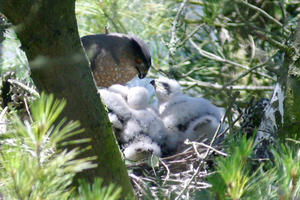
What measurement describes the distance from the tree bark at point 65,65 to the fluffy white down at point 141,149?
81 cm

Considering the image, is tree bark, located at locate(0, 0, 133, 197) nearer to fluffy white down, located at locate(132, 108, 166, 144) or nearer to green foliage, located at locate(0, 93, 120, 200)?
green foliage, located at locate(0, 93, 120, 200)

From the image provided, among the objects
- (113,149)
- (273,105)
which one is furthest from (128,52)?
(113,149)

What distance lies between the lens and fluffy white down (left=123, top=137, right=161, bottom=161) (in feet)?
7.58

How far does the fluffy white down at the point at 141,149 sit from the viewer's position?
2311 millimetres

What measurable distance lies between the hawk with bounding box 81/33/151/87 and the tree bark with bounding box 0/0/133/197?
1881 millimetres

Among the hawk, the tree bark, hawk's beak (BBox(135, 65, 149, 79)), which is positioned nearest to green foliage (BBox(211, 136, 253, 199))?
the tree bark

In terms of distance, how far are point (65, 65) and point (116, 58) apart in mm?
2231

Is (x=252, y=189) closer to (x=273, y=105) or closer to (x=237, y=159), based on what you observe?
(x=237, y=159)

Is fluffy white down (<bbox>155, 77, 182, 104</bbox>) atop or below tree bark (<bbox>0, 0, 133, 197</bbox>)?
below

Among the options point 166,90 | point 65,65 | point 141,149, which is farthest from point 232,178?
point 166,90

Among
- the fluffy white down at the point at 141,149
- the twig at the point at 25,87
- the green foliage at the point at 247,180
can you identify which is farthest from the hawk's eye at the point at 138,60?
the green foliage at the point at 247,180

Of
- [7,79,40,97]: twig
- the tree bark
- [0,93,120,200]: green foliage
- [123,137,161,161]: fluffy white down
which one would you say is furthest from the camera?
[123,137,161,161]: fluffy white down

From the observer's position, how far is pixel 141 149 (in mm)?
2311

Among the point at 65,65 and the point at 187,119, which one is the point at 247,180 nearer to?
the point at 65,65
